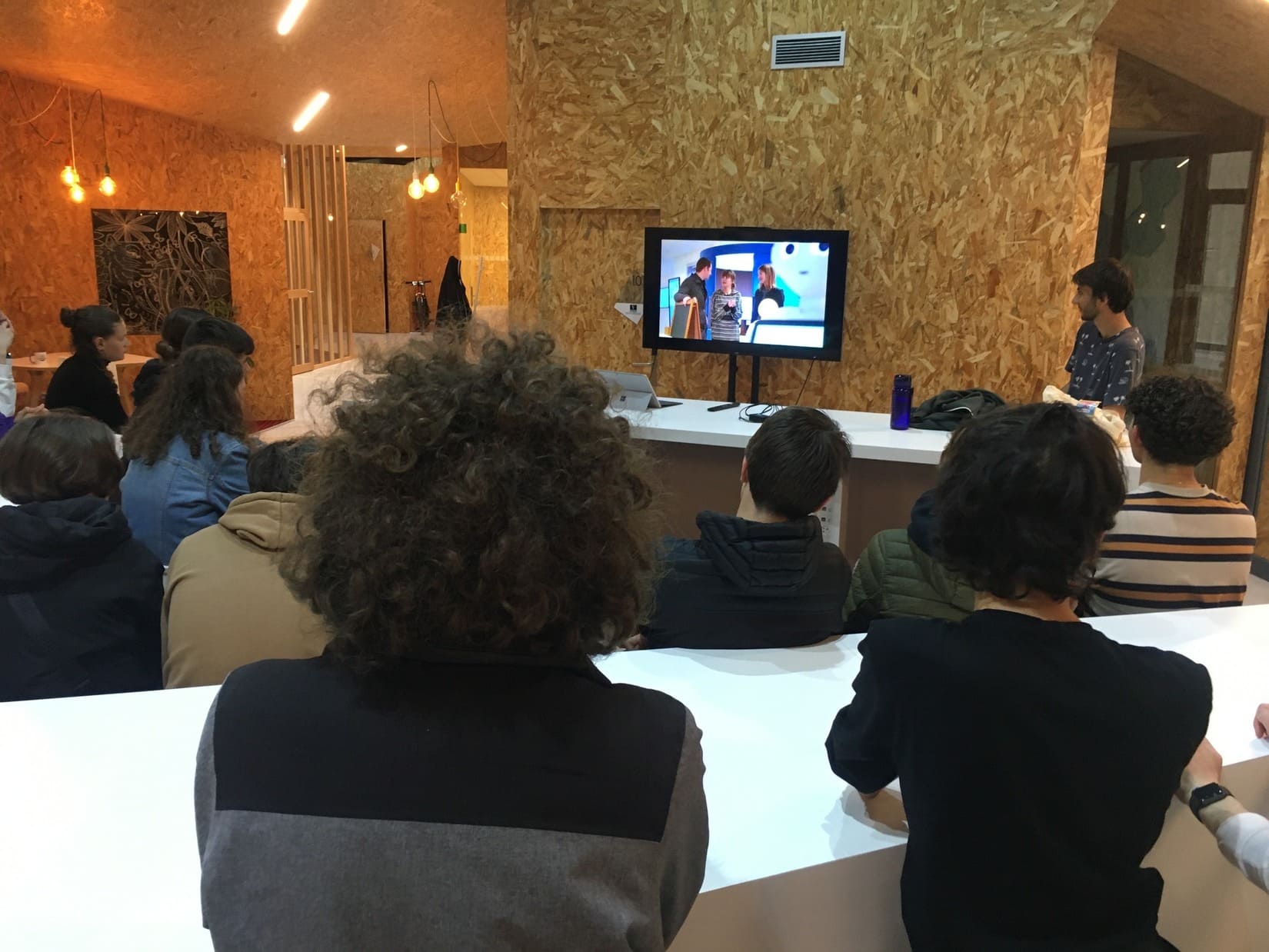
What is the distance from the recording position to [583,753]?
816mm

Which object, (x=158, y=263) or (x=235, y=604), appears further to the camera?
(x=158, y=263)

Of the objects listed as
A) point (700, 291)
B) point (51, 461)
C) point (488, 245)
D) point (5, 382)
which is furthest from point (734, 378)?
point (488, 245)

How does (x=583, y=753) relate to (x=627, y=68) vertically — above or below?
below

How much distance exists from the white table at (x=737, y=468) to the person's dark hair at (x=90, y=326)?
239cm

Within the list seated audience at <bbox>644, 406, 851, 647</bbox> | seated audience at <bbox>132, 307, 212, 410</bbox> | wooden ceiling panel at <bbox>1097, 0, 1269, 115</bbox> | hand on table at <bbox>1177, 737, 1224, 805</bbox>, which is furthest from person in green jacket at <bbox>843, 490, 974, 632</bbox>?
wooden ceiling panel at <bbox>1097, 0, 1269, 115</bbox>

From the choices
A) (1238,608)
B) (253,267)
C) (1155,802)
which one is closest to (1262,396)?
(1238,608)

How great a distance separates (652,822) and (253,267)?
8.19 meters

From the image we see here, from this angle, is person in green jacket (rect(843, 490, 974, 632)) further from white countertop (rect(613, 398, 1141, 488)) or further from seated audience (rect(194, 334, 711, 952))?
seated audience (rect(194, 334, 711, 952))

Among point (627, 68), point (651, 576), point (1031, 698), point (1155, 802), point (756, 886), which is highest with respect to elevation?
point (627, 68)

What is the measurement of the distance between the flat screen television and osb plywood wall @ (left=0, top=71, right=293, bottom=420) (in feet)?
14.6

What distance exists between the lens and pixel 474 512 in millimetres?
818

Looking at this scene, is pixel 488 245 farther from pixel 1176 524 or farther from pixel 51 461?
pixel 1176 524

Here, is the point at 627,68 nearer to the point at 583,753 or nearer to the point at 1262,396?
the point at 1262,396

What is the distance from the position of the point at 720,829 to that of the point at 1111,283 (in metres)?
3.67
